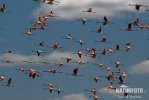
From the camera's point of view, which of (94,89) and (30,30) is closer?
(30,30)

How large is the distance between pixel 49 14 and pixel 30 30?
752cm

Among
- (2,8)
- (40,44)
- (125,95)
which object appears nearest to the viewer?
(2,8)

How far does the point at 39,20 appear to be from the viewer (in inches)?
5246

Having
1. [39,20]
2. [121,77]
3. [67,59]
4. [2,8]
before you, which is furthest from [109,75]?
[2,8]

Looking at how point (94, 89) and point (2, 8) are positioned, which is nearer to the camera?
point (2, 8)

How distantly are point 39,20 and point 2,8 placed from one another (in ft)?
36.2

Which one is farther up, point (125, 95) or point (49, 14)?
point (49, 14)

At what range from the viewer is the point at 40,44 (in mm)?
137250

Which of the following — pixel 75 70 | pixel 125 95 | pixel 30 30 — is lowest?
pixel 125 95

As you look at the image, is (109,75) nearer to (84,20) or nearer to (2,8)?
(84,20)

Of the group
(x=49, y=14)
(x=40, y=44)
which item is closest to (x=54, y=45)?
(x=40, y=44)

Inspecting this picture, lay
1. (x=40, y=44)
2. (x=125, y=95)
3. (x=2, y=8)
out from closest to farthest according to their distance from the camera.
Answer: (x=2, y=8) → (x=40, y=44) → (x=125, y=95)

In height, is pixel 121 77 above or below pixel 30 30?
below

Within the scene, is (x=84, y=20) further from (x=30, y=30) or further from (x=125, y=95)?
(x=125, y=95)
